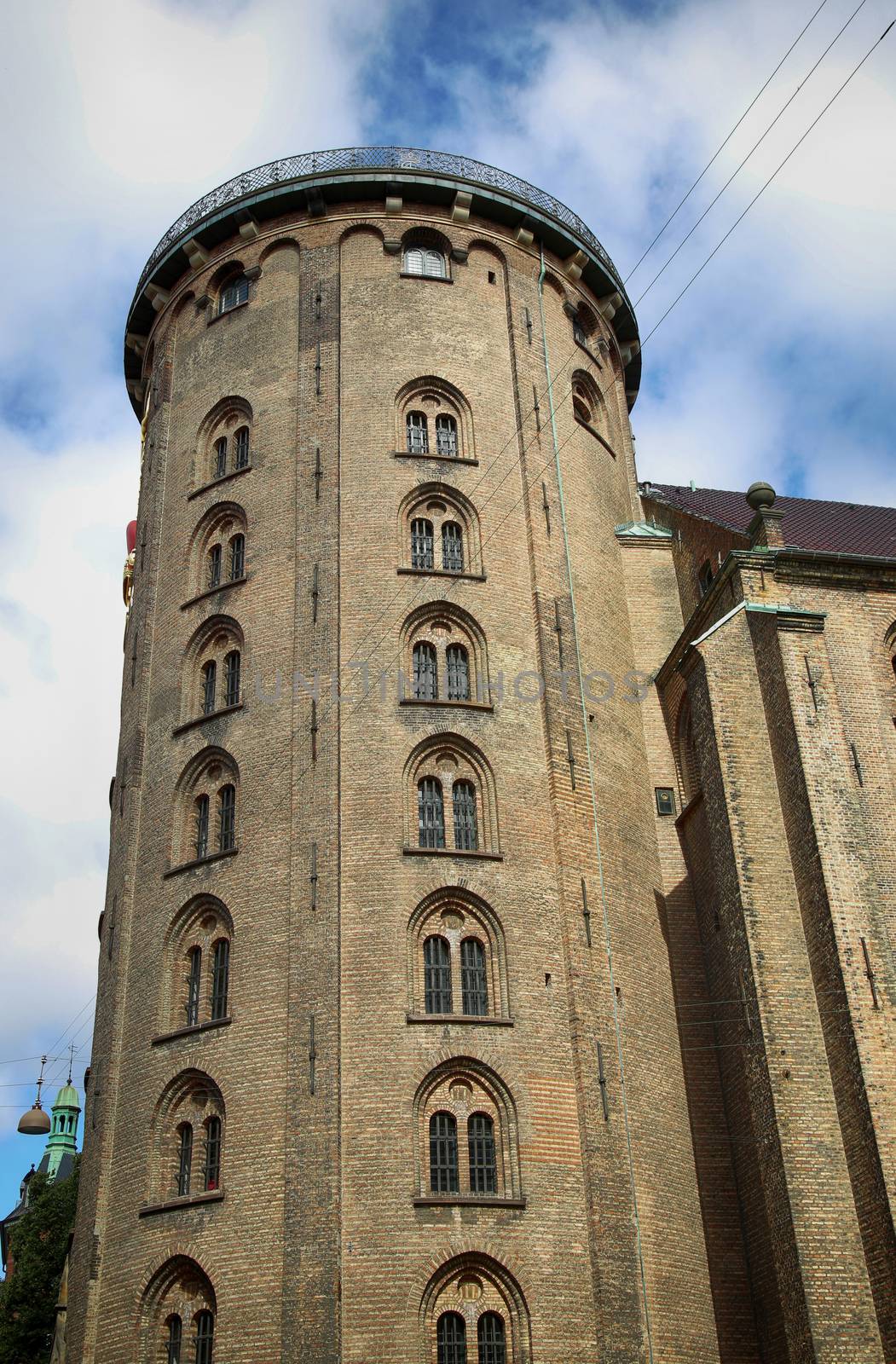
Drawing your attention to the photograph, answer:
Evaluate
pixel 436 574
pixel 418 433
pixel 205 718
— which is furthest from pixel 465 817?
pixel 418 433

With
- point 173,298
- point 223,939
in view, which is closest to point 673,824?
point 223,939

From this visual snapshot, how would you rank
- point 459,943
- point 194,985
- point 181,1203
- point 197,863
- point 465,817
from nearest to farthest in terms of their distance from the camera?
point 181,1203 < point 459,943 < point 194,985 < point 465,817 < point 197,863

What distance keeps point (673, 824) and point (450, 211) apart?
14265mm

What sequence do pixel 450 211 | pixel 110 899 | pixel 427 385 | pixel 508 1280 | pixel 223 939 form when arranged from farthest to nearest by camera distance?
pixel 450 211 < pixel 427 385 < pixel 110 899 < pixel 223 939 < pixel 508 1280

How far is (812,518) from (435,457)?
937 cm

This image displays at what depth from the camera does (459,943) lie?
2303cm

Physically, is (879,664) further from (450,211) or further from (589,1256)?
(450,211)

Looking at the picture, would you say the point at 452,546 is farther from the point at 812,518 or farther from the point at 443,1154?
the point at 443,1154

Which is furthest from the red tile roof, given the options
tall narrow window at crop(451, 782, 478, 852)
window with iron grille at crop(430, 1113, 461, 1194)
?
window with iron grille at crop(430, 1113, 461, 1194)

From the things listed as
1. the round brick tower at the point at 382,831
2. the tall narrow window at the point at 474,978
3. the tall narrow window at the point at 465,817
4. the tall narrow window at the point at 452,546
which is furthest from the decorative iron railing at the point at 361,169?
the tall narrow window at the point at 474,978

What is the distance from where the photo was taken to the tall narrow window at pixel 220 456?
29.8 m

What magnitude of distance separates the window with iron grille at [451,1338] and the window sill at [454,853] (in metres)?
6.87

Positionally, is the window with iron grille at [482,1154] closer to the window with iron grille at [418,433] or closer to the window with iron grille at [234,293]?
the window with iron grille at [418,433]

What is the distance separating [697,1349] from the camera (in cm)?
2123
